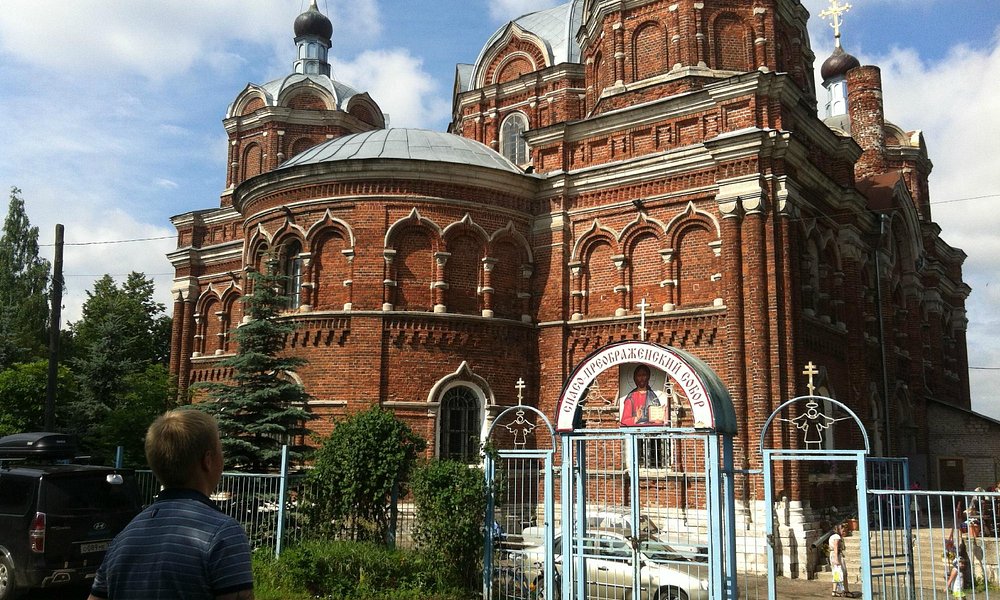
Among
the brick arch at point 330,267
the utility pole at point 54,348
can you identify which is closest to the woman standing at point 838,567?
the brick arch at point 330,267

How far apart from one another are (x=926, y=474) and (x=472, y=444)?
51.7 ft

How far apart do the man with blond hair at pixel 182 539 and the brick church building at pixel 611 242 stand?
15555 mm

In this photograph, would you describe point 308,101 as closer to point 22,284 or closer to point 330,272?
point 330,272

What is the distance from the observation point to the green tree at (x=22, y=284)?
1483 inches

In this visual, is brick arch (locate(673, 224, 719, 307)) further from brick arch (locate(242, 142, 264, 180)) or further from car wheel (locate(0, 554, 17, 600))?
brick arch (locate(242, 142, 264, 180))

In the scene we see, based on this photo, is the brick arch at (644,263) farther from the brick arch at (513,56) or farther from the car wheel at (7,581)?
the car wheel at (7,581)

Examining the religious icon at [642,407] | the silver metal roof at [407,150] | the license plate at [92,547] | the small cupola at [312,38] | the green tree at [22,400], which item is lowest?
the license plate at [92,547]

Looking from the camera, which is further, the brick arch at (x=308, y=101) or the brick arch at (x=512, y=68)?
the brick arch at (x=308, y=101)

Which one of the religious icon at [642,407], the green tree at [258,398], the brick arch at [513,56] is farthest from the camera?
the brick arch at [513,56]

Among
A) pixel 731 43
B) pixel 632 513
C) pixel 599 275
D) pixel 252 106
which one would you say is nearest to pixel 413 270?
pixel 599 275

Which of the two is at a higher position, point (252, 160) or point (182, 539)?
point (252, 160)

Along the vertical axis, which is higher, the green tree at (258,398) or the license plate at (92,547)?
the green tree at (258,398)

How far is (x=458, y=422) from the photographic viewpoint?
20.4 meters

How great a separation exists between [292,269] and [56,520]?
11262mm
